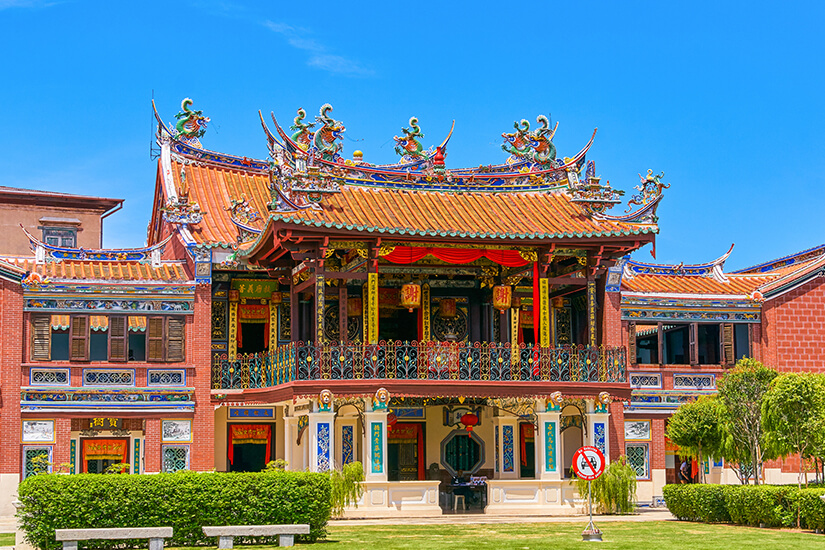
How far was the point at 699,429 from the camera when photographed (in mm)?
25531

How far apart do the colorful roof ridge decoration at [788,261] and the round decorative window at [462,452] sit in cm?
1095

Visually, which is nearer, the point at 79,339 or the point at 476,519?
the point at 476,519

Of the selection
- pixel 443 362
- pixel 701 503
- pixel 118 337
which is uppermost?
pixel 118 337

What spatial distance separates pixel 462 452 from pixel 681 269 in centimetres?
880

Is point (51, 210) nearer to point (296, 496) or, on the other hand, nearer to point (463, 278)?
point (463, 278)

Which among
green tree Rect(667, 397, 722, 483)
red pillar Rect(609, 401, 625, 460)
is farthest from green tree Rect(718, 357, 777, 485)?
red pillar Rect(609, 401, 625, 460)

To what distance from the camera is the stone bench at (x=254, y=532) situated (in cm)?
1844

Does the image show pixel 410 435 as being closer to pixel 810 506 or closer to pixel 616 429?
pixel 616 429

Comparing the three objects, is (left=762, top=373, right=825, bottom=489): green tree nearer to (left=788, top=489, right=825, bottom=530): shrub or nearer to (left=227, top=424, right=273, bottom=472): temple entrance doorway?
(left=788, top=489, right=825, bottom=530): shrub

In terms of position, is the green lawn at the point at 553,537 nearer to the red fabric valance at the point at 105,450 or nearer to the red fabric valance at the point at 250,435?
the red fabric valance at the point at 250,435

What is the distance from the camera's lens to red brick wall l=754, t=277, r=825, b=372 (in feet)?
105

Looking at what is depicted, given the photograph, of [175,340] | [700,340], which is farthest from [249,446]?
[700,340]

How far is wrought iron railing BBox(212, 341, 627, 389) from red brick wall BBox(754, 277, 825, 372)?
242 inches

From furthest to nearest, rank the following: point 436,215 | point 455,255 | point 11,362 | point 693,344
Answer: point 693,344
point 436,215
point 11,362
point 455,255
